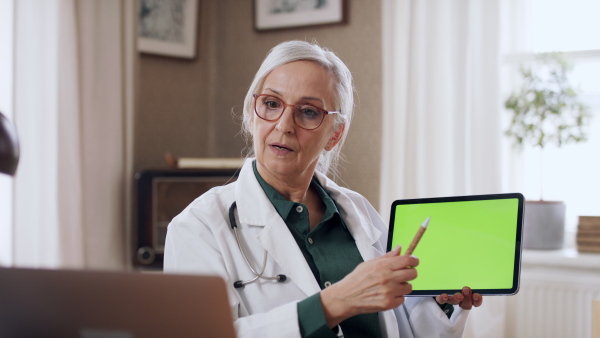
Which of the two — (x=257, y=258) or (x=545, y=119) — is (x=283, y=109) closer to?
(x=257, y=258)

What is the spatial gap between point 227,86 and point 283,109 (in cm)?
224

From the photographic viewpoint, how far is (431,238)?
157cm

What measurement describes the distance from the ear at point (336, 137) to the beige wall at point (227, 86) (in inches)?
58.3

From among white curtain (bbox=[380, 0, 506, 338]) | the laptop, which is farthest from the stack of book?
the laptop

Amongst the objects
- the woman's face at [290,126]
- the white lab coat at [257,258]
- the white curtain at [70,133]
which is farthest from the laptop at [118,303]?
the white curtain at [70,133]

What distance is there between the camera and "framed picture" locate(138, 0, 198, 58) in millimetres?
3578

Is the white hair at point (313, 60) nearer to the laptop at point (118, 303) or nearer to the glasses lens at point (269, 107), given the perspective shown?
the glasses lens at point (269, 107)

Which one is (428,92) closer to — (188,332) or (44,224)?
(44,224)

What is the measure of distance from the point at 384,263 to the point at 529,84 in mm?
2046

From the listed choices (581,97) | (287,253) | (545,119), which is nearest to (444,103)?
(545,119)

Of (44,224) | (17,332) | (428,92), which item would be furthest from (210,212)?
(428,92)

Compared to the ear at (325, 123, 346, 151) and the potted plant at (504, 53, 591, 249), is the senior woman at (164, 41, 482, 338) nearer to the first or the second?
the ear at (325, 123, 346, 151)

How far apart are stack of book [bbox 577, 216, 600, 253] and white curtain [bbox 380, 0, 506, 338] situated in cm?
40

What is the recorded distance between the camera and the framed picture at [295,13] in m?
3.53
